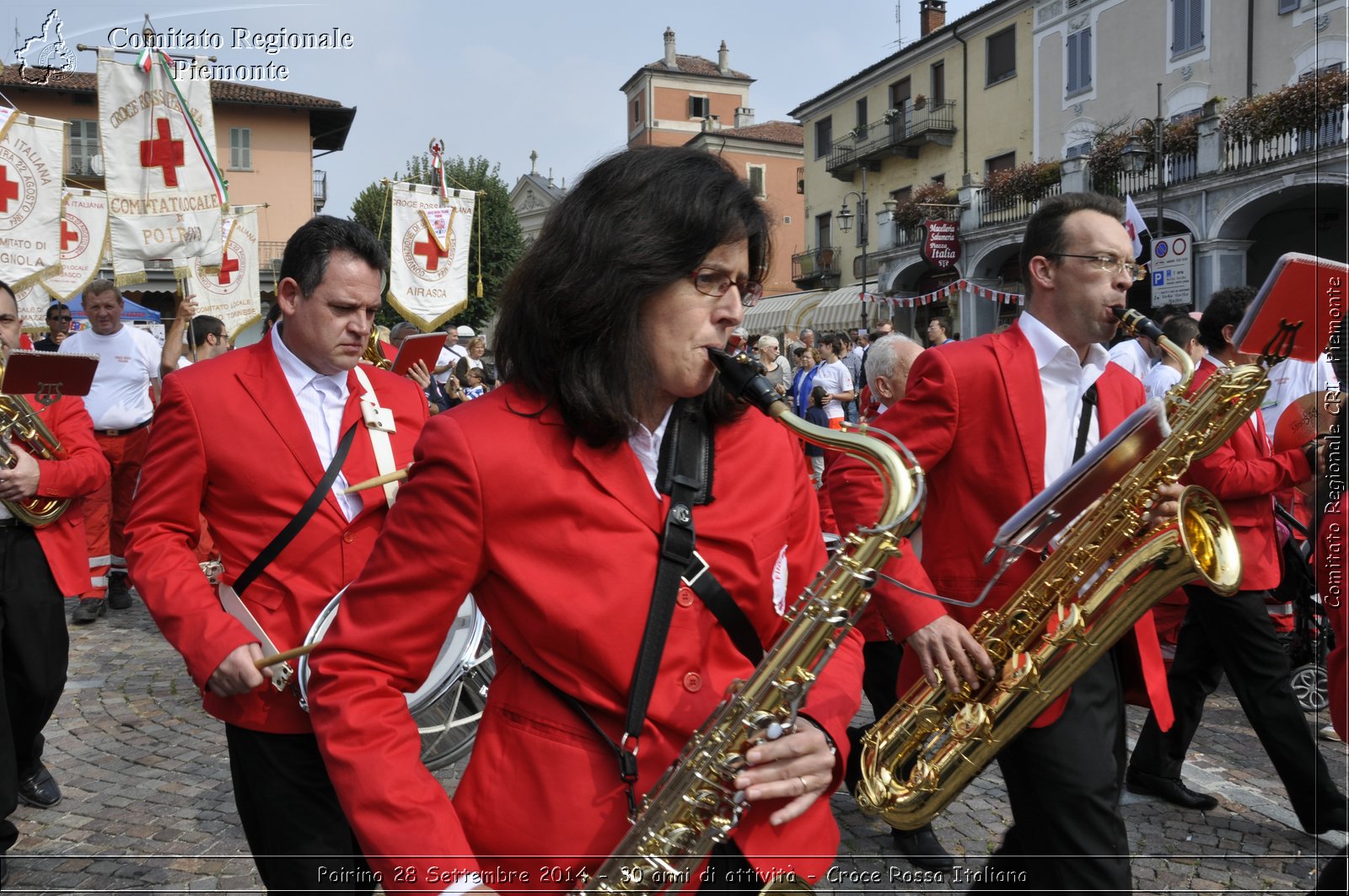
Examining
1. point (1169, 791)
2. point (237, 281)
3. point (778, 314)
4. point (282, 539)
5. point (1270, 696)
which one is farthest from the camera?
point (778, 314)

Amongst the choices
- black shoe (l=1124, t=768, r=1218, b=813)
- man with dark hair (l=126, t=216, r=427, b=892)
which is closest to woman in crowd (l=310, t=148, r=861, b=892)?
man with dark hair (l=126, t=216, r=427, b=892)

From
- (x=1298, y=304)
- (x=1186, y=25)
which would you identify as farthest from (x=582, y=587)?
(x=1186, y=25)

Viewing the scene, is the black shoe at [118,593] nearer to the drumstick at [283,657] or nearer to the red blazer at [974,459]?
the drumstick at [283,657]

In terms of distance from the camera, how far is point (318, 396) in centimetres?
305

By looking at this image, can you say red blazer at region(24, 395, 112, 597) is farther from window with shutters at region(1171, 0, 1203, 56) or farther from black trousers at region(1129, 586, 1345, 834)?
window with shutters at region(1171, 0, 1203, 56)

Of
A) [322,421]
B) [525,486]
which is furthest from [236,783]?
[525,486]

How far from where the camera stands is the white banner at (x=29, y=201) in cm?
657

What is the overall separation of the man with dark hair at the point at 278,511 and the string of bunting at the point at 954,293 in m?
19.9

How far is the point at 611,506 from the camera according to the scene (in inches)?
69.1

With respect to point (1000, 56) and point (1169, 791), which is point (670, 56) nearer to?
point (1000, 56)

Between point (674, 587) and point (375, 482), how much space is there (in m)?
1.41

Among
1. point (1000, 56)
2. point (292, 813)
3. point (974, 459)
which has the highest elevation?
point (1000, 56)

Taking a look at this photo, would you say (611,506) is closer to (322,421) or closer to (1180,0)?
(322,421)

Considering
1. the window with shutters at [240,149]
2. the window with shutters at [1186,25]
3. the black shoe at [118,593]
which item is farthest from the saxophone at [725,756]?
the window with shutters at [240,149]
